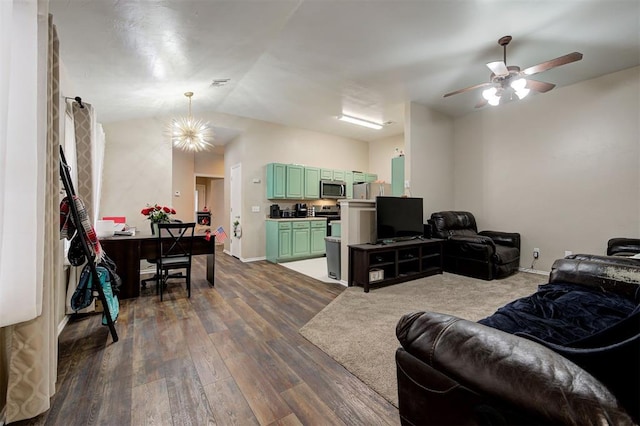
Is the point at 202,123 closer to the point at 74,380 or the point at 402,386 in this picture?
the point at 74,380

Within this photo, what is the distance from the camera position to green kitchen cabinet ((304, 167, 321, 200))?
6.23 metres

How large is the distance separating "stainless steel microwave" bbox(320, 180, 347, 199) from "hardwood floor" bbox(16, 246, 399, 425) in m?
3.78

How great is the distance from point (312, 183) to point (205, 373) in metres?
4.90

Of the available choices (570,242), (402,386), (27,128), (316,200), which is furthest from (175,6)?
(570,242)

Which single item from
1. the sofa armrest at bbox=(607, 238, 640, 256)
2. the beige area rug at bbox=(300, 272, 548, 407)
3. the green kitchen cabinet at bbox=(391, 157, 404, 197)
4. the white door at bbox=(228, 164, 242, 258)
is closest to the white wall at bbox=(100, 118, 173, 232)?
the white door at bbox=(228, 164, 242, 258)

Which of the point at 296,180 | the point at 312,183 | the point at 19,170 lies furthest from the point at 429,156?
the point at 19,170

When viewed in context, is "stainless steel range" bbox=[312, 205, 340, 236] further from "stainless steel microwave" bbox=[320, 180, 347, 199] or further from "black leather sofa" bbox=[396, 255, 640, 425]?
"black leather sofa" bbox=[396, 255, 640, 425]

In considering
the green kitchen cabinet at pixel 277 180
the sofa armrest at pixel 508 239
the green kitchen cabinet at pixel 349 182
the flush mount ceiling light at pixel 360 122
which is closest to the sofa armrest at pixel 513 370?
the sofa armrest at pixel 508 239

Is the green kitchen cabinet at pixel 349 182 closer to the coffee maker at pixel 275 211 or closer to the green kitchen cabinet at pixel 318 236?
the green kitchen cabinet at pixel 318 236

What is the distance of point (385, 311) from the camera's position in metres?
2.94

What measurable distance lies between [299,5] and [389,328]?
321cm

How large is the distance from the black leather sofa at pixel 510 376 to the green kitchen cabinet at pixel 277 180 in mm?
5001

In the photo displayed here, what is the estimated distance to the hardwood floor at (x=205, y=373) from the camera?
148 cm

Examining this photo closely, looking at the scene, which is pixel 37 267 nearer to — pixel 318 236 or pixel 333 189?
pixel 318 236
